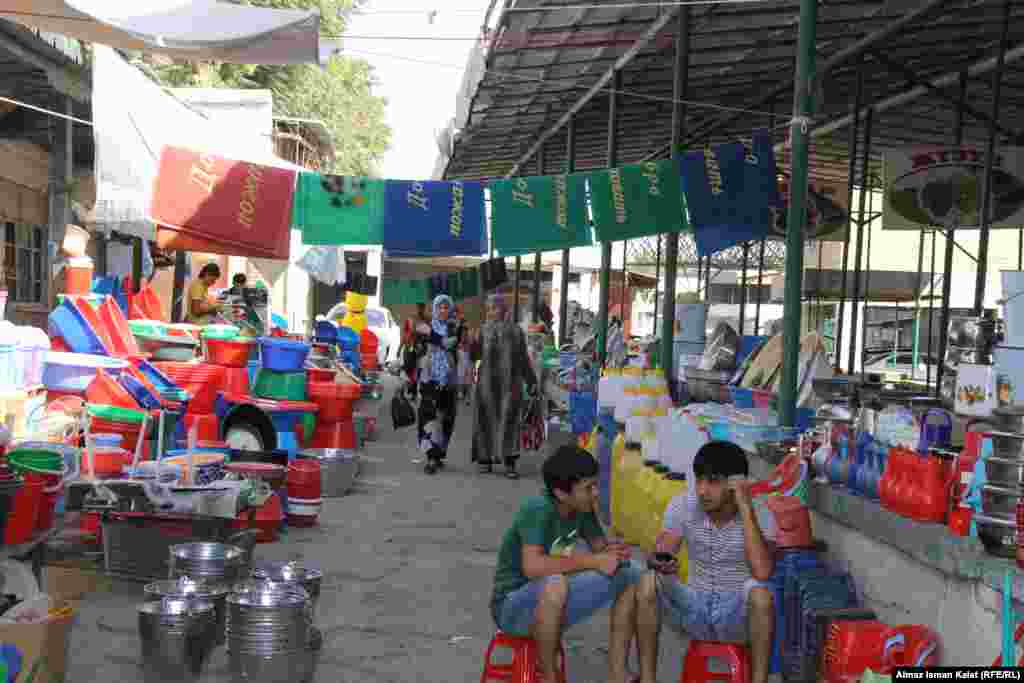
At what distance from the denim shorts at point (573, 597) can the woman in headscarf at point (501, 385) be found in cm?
739

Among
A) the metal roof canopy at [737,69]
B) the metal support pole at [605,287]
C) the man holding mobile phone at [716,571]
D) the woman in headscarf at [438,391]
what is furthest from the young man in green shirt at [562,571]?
the metal support pole at [605,287]

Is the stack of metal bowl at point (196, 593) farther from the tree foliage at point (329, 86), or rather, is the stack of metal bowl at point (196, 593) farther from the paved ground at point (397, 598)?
the tree foliage at point (329, 86)

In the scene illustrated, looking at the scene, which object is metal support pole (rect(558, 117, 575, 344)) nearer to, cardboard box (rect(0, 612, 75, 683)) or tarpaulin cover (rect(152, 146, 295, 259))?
tarpaulin cover (rect(152, 146, 295, 259))

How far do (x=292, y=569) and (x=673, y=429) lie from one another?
2928 millimetres

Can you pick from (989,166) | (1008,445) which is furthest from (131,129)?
(989,166)

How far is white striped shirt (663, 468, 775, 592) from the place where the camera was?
479 cm

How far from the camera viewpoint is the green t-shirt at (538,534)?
4586 millimetres

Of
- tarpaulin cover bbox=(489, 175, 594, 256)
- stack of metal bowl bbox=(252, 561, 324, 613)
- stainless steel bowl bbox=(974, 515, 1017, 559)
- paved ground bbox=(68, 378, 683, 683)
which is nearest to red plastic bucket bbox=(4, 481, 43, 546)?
paved ground bbox=(68, 378, 683, 683)

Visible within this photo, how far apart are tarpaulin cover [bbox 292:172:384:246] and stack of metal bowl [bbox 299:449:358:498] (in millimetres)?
1876

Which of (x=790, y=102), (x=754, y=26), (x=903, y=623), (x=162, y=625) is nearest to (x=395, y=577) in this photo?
(x=162, y=625)

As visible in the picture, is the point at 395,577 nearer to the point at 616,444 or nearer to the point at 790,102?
the point at 616,444

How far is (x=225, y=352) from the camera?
401 inches

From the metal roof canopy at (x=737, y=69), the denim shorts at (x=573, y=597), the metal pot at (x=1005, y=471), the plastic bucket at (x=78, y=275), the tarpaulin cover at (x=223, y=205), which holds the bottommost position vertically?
the denim shorts at (x=573, y=597)

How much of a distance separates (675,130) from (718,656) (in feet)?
26.7
